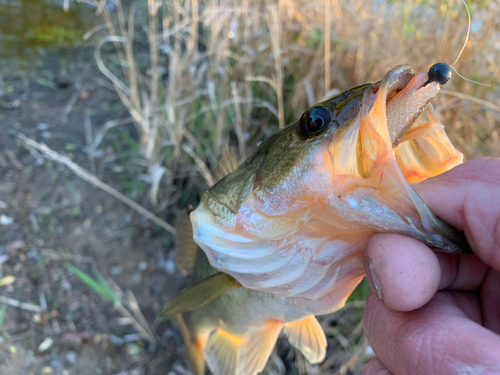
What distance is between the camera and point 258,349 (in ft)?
3.70

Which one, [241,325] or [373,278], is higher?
[373,278]

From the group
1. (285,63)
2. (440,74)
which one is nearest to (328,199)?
(440,74)

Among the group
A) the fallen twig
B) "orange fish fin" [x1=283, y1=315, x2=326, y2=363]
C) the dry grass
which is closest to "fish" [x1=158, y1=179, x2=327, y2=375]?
"orange fish fin" [x1=283, y1=315, x2=326, y2=363]

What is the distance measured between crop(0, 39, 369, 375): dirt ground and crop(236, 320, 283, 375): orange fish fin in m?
0.56

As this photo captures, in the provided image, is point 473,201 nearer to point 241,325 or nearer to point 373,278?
point 373,278

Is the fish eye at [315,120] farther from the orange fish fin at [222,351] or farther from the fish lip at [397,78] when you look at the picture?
the orange fish fin at [222,351]

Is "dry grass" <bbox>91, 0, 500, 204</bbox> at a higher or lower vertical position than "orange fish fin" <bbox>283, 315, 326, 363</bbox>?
higher

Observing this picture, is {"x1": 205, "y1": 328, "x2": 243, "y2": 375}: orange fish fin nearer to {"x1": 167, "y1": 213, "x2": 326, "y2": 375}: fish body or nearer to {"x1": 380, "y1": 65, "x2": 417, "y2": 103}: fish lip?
{"x1": 167, "y1": 213, "x2": 326, "y2": 375}: fish body

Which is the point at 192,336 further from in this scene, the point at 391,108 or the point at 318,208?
the point at 391,108

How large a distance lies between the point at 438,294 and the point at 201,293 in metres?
0.56

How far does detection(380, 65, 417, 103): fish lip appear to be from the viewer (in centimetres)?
52

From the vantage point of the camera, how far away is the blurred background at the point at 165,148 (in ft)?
5.38

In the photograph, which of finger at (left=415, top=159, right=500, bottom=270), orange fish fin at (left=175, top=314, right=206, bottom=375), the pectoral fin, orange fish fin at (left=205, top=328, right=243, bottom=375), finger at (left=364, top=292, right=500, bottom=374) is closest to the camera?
finger at (left=364, top=292, right=500, bottom=374)

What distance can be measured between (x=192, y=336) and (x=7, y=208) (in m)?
1.57
